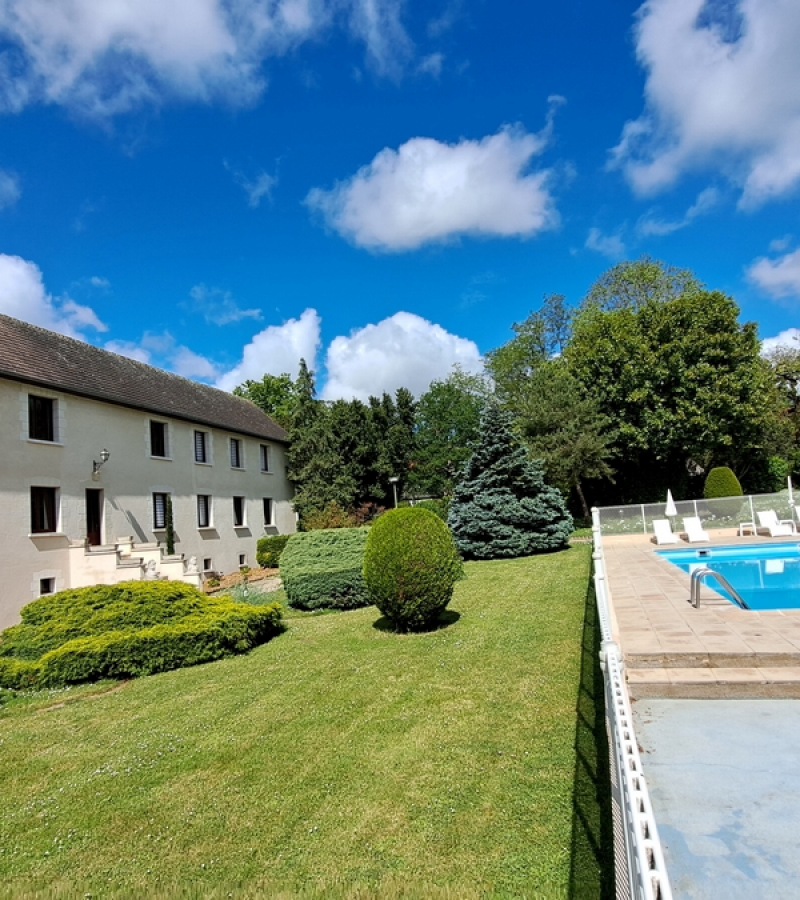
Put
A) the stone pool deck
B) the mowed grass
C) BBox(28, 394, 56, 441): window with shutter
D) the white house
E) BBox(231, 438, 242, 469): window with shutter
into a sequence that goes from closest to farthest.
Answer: the mowed grass
the stone pool deck
the white house
BBox(28, 394, 56, 441): window with shutter
BBox(231, 438, 242, 469): window with shutter

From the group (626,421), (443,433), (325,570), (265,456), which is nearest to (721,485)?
(626,421)

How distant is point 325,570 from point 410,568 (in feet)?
14.7

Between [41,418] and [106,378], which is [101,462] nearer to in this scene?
[41,418]

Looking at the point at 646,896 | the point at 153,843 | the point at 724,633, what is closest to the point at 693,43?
the point at 724,633

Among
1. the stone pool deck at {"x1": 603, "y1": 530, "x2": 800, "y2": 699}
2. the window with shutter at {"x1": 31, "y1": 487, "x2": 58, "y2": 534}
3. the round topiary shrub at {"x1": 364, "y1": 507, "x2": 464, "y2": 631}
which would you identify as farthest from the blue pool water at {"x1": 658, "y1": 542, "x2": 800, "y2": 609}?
the window with shutter at {"x1": 31, "y1": 487, "x2": 58, "y2": 534}

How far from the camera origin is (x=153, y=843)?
358cm

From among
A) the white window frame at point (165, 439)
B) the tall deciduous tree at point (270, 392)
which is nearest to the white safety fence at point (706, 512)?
the white window frame at point (165, 439)

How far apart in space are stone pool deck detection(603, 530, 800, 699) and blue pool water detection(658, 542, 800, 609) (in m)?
1.75

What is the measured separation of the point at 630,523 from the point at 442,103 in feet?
49.7

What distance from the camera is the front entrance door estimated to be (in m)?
16.3

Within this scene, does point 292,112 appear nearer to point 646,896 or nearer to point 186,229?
point 186,229

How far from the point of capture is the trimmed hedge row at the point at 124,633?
791 centimetres

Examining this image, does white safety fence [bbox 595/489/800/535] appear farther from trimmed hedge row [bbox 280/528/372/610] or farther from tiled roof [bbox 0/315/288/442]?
tiled roof [bbox 0/315/288/442]

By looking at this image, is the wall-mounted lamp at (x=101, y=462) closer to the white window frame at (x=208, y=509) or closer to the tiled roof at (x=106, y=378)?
the tiled roof at (x=106, y=378)
